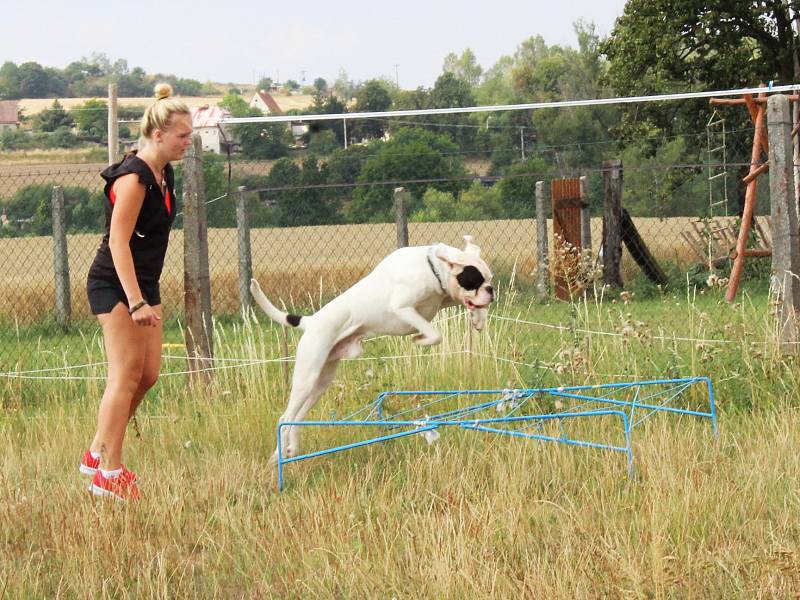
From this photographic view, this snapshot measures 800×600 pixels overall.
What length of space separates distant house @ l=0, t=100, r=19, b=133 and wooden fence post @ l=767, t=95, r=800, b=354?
235ft

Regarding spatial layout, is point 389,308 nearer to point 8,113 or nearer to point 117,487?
point 117,487

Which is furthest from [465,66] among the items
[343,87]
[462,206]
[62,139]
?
[462,206]

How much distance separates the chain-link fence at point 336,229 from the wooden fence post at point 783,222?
0.43 metres

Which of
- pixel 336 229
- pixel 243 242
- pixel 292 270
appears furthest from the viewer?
pixel 336 229

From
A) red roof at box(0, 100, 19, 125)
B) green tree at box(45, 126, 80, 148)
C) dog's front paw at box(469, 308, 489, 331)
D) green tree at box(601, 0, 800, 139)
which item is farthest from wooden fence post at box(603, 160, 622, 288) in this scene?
red roof at box(0, 100, 19, 125)

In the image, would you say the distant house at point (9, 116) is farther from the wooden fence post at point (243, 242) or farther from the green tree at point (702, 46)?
the wooden fence post at point (243, 242)

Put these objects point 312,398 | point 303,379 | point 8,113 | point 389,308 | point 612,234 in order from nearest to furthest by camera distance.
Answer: point 389,308, point 303,379, point 312,398, point 612,234, point 8,113

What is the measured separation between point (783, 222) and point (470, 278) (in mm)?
3170

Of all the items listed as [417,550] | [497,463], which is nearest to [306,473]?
[497,463]

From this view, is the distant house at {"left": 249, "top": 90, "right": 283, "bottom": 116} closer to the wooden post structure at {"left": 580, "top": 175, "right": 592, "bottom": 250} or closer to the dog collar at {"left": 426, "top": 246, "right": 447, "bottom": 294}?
the wooden post structure at {"left": 580, "top": 175, "right": 592, "bottom": 250}

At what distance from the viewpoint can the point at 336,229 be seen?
18.5 meters

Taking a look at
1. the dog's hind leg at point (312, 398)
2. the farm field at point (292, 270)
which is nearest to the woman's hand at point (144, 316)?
the dog's hind leg at point (312, 398)

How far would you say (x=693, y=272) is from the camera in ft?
50.6

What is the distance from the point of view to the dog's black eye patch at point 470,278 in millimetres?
4859
